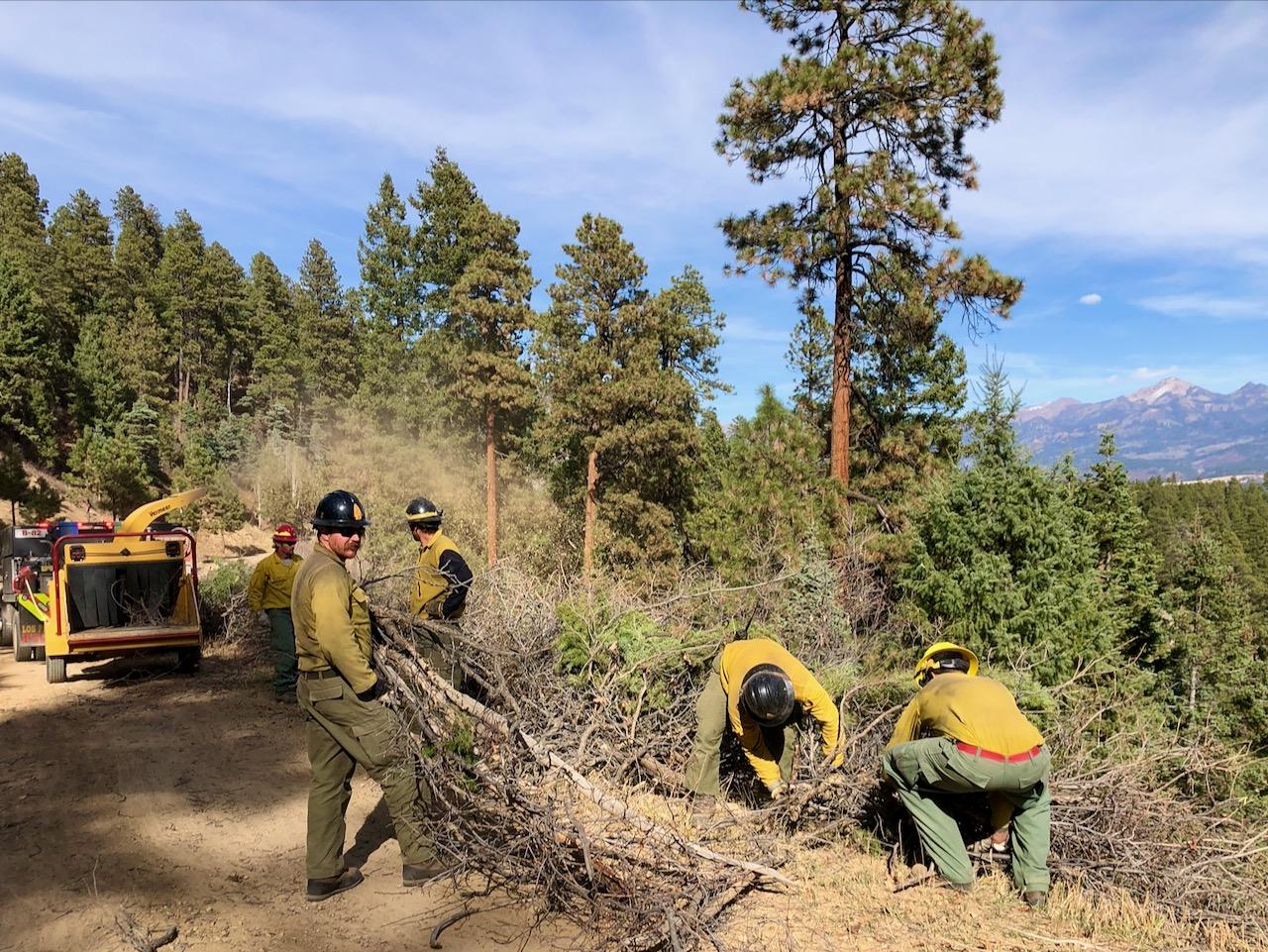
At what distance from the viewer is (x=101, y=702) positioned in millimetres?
7844

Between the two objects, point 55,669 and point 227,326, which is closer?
point 55,669

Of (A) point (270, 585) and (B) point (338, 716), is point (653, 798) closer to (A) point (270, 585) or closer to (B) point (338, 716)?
(B) point (338, 716)

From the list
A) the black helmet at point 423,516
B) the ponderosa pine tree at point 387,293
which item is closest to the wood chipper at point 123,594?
the black helmet at point 423,516

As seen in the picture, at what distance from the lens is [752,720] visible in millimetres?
4742

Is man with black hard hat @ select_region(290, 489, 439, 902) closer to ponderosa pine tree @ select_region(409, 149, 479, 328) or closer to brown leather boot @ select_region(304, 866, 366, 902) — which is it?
brown leather boot @ select_region(304, 866, 366, 902)

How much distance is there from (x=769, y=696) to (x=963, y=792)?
1129 mm

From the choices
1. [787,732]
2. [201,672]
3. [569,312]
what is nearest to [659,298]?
[569,312]

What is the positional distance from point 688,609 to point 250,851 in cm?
388

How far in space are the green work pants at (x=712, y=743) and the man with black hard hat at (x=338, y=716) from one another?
1726 mm

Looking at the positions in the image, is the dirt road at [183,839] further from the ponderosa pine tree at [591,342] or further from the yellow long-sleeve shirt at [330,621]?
the ponderosa pine tree at [591,342]

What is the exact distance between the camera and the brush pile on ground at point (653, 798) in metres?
3.95

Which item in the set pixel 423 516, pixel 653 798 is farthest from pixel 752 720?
pixel 423 516

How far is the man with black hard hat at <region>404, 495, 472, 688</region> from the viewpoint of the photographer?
5191 mm

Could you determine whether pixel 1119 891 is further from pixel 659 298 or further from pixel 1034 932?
pixel 659 298
